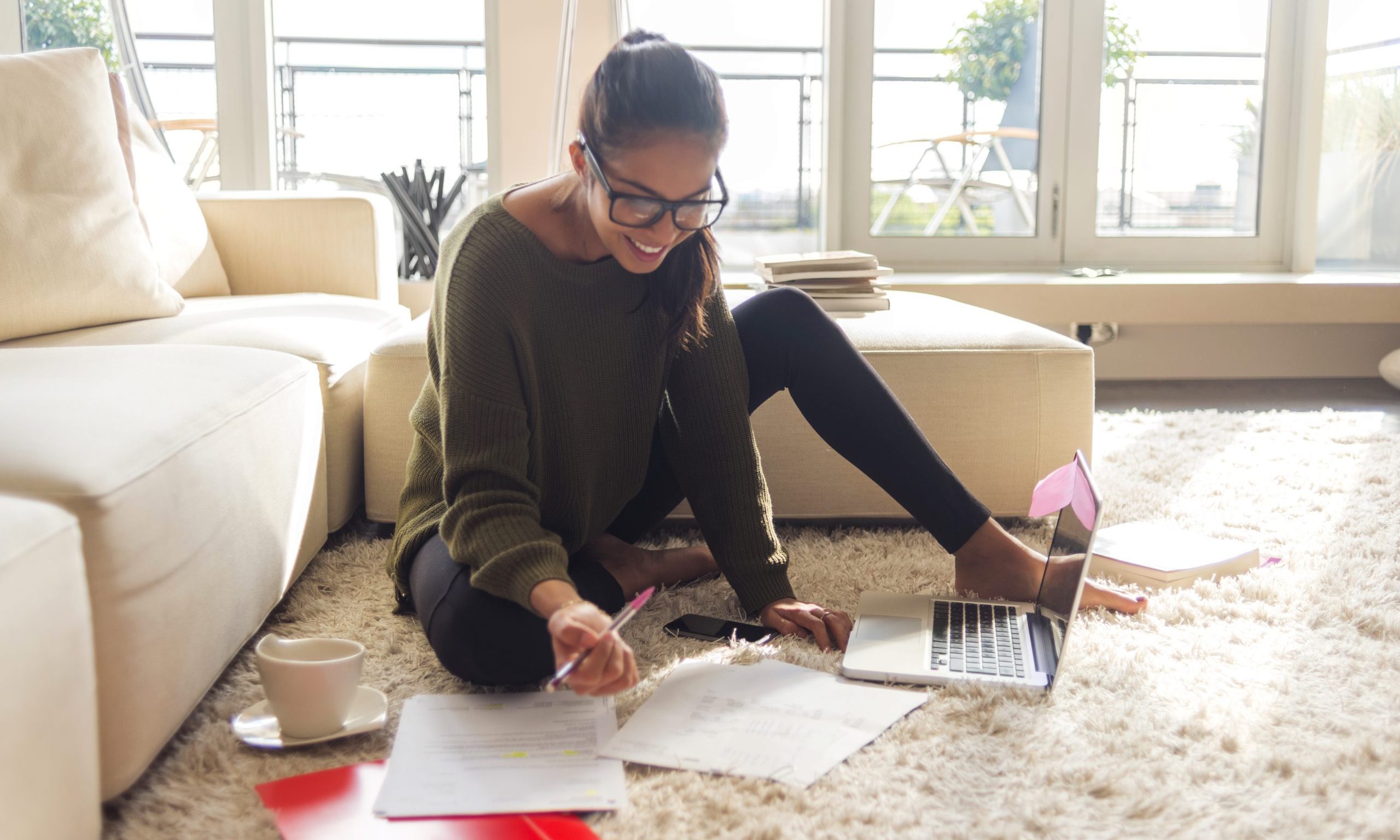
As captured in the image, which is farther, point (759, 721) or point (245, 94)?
point (245, 94)

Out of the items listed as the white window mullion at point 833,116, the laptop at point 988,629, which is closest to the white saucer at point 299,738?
the laptop at point 988,629

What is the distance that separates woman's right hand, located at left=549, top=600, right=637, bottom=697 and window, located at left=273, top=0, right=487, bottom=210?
10.0 feet

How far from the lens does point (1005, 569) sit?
1.49m

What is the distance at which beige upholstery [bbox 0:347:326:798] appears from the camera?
94 centimetres

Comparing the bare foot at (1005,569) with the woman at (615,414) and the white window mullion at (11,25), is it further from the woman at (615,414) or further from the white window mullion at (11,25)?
the white window mullion at (11,25)

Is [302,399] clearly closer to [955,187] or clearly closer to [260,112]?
[260,112]

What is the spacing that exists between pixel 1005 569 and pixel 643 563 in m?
0.49

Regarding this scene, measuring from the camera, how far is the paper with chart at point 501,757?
989 mm

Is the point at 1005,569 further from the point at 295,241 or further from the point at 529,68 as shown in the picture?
the point at 529,68

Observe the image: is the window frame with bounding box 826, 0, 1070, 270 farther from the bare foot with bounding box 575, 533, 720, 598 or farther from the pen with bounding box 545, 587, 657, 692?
the pen with bounding box 545, 587, 657, 692

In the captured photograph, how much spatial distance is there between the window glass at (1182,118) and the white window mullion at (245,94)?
9.07 feet

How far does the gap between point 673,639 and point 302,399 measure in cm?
62

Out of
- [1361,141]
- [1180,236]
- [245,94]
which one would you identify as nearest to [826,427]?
[245,94]

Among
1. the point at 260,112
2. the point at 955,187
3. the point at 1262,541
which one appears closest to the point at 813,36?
the point at 955,187
